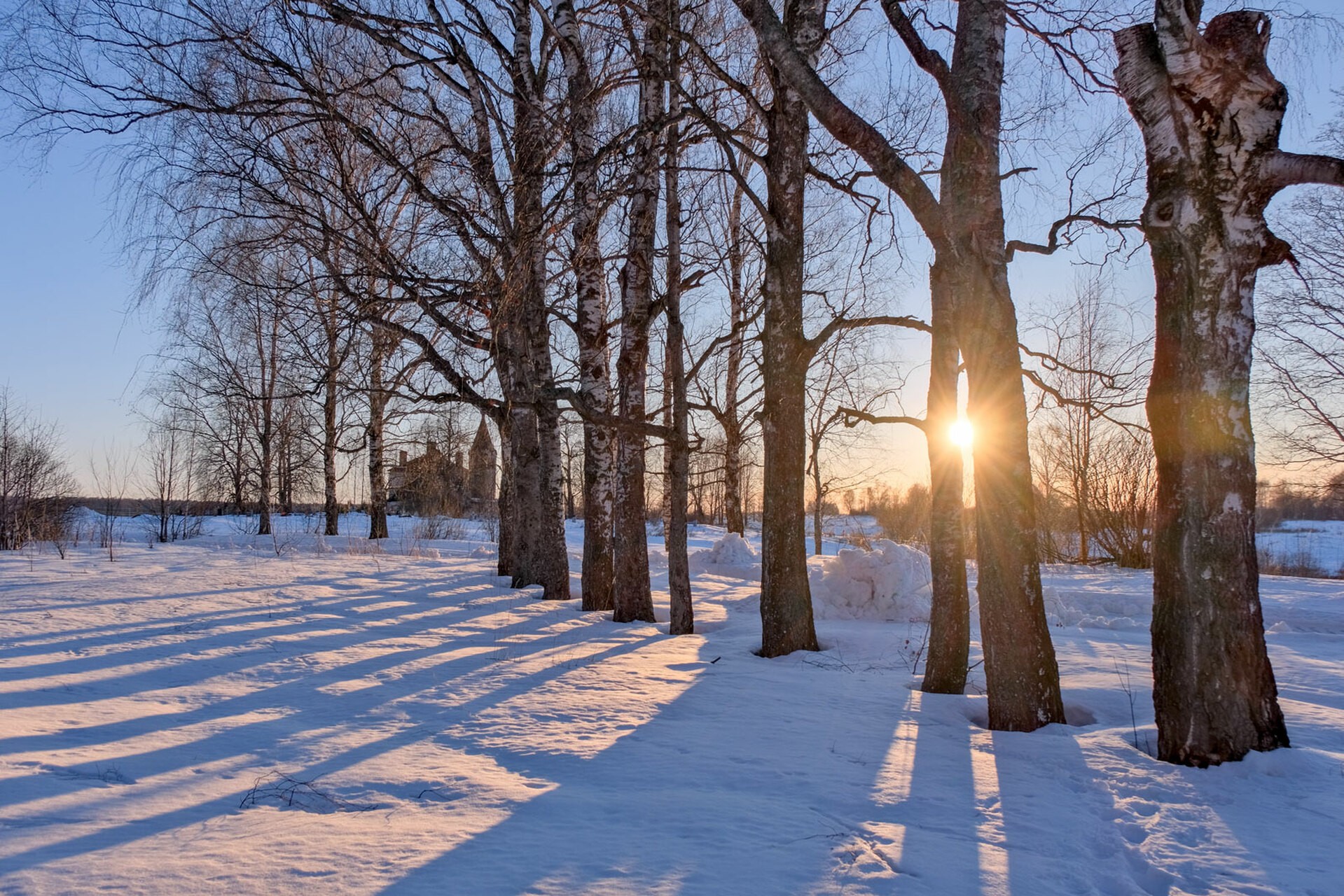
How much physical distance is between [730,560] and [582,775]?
12.4m

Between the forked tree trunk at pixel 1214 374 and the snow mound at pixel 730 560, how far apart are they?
11177 mm

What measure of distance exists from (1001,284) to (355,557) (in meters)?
12.2

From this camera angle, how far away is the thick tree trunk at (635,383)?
820 centimetres

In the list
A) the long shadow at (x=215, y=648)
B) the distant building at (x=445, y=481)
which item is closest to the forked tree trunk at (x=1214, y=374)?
the long shadow at (x=215, y=648)

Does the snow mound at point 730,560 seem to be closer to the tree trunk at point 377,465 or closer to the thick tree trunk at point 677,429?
the thick tree trunk at point 677,429

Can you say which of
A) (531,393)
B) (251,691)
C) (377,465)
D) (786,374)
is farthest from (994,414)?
(377,465)

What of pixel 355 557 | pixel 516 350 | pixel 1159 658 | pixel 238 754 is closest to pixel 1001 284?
pixel 1159 658

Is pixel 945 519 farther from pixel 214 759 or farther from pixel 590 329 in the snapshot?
pixel 590 329

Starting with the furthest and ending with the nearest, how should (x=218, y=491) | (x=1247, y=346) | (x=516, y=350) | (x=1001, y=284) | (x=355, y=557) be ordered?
(x=218, y=491) → (x=355, y=557) → (x=516, y=350) → (x=1001, y=284) → (x=1247, y=346)

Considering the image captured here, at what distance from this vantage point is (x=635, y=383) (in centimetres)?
831

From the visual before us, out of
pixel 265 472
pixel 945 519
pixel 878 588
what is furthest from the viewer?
pixel 265 472

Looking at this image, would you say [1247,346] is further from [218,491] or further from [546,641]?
[218,491]

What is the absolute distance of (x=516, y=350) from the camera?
9797 mm

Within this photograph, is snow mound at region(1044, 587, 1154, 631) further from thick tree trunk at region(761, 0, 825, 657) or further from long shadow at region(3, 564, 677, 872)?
long shadow at region(3, 564, 677, 872)
